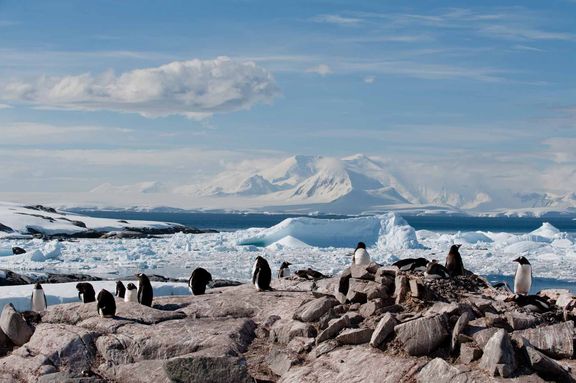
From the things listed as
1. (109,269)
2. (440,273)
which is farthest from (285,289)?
(109,269)

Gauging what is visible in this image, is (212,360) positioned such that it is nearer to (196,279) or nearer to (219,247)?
(196,279)

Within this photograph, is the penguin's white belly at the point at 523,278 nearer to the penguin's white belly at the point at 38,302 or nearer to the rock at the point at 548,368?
the rock at the point at 548,368

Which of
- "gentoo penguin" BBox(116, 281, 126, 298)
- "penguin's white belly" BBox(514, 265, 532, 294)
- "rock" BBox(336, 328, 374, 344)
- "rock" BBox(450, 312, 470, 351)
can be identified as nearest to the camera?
"rock" BBox(450, 312, 470, 351)

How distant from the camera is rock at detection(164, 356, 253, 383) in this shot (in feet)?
36.1

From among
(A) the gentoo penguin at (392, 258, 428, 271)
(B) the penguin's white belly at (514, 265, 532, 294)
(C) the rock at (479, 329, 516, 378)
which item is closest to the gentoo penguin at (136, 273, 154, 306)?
(A) the gentoo penguin at (392, 258, 428, 271)

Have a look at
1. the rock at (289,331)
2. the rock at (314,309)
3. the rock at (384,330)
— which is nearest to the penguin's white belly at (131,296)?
the rock at (289,331)

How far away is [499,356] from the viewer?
9594mm

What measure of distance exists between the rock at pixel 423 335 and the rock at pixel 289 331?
5.83ft

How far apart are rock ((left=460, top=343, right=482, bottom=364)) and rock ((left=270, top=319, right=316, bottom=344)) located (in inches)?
104

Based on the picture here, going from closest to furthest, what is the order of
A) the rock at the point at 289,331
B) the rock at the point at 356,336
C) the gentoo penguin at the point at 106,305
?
the rock at the point at 356,336, the rock at the point at 289,331, the gentoo penguin at the point at 106,305

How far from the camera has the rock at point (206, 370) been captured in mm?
11008

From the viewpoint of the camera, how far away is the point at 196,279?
16.7m

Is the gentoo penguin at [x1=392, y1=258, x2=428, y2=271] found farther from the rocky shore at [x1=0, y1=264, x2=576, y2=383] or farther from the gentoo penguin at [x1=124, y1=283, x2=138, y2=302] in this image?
the gentoo penguin at [x1=124, y1=283, x2=138, y2=302]

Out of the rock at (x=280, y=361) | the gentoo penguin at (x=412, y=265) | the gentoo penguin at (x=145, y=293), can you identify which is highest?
the gentoo penguin at (x=412, y=265)
